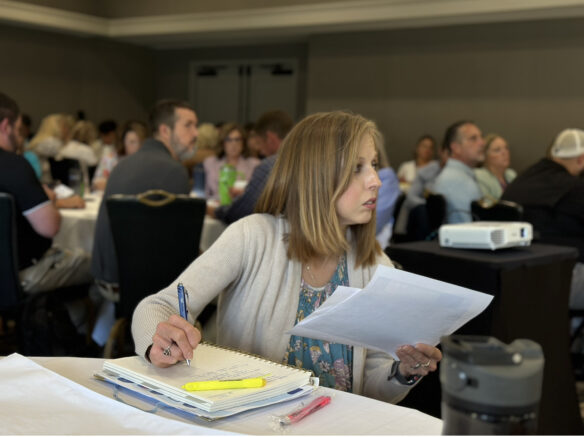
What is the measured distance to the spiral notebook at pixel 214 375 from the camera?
1085 millimetres

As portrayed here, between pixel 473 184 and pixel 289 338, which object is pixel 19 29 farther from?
pixel 289 338

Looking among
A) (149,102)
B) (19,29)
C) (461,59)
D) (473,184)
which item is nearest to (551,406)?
(473,184)

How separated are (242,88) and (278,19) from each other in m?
2.72

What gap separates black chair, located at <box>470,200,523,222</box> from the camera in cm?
376

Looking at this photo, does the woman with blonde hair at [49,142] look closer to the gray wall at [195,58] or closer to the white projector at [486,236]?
the gray wall at [195,58]

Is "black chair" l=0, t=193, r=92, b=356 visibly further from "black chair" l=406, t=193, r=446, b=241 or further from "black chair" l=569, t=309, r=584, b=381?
"black chair" l=569, t=309, r=584, b=381

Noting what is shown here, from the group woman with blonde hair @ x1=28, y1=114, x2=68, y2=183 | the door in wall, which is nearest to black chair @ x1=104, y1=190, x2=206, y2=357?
woman with blonde hair @ x1=28, y1=114, x2=68, y2=183

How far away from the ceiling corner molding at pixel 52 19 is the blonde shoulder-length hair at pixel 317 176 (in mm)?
9452

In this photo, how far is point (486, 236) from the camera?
8.87ft

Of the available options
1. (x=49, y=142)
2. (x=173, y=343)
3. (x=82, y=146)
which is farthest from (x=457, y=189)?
(x=82, y=146)

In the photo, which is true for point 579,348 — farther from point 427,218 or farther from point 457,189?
point 427,218

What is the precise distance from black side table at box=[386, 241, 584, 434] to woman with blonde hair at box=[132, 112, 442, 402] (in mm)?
970

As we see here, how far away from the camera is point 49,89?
11.7 metres

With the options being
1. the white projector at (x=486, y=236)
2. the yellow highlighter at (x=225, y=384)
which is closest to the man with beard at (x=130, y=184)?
the white projector at (x=486, y=236)
